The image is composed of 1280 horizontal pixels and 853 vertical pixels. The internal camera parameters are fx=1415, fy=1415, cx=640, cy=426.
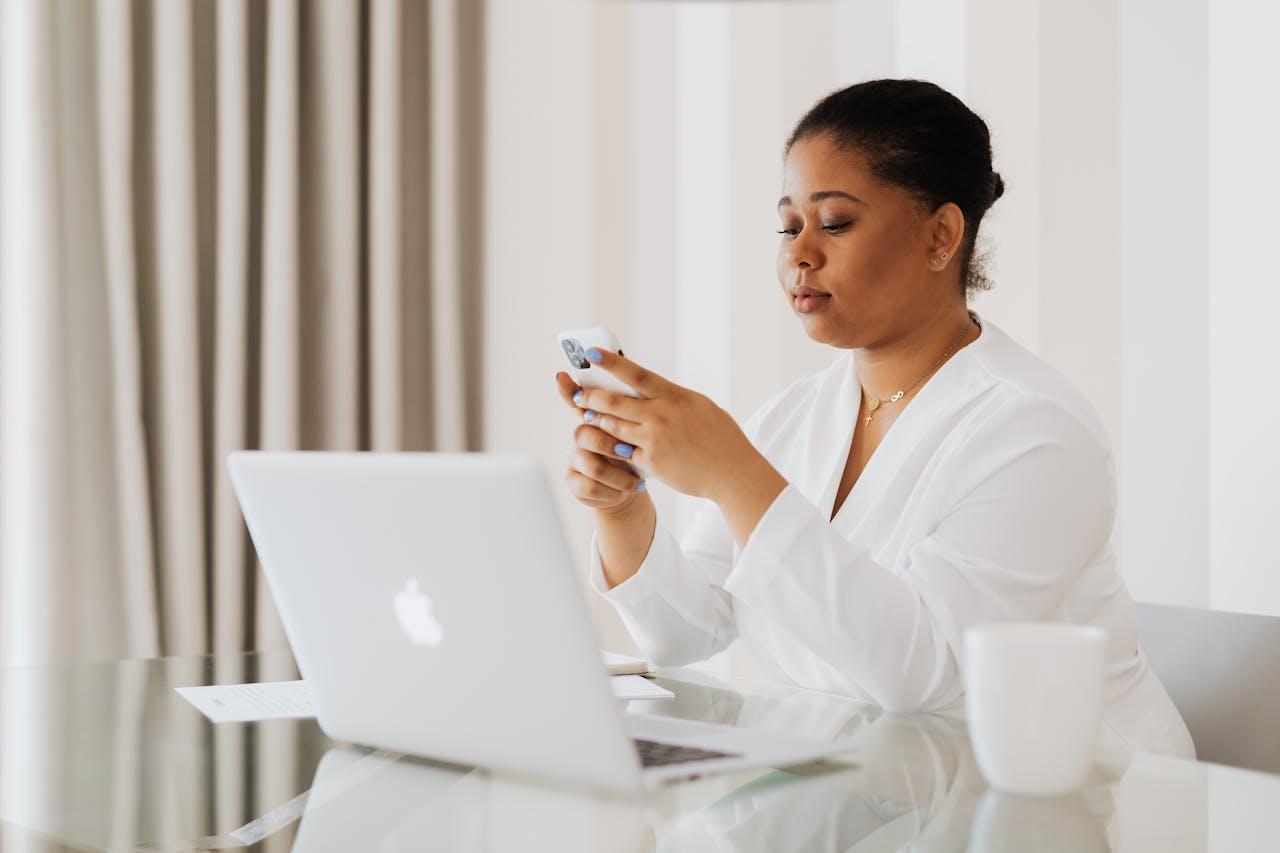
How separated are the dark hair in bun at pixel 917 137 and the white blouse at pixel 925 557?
164 millimetres

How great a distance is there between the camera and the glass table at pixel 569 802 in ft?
2.78

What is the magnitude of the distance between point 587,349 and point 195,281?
157 cm

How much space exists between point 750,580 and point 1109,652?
1.40ft

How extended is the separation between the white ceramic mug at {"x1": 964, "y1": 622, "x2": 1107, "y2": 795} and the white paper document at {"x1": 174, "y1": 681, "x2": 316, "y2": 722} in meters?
0.60

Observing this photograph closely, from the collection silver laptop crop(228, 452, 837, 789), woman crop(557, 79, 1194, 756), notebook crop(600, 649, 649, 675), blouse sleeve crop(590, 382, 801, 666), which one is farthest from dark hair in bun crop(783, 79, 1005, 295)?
silver laptop crop(228, 452, 837, 789)

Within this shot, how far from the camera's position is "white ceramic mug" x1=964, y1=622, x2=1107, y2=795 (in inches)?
34.6

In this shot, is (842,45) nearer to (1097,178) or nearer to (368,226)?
(1097,178)

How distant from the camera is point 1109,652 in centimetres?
143

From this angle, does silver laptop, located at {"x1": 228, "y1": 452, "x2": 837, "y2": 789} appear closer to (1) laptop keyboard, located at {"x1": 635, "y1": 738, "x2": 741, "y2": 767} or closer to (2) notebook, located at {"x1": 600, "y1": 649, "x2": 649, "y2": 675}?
(1) laptop keyboard, located at {"x1": 635, "y1": 738, "x2": 741, "y2": 767}

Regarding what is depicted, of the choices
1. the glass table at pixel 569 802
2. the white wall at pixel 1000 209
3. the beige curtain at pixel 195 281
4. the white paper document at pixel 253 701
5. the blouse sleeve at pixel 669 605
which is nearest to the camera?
the glass table at pixel 569 802

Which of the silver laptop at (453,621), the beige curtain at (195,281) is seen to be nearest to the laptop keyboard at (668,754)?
the silver laptop at (453,621)

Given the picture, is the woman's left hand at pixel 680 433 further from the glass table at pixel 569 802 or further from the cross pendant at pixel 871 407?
the cross pendant at pixel 871 407

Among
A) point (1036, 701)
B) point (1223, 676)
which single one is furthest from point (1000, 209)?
point (1036, 701)

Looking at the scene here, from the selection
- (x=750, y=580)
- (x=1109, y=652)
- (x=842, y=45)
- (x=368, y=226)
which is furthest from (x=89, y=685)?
(x=842, y=45)
